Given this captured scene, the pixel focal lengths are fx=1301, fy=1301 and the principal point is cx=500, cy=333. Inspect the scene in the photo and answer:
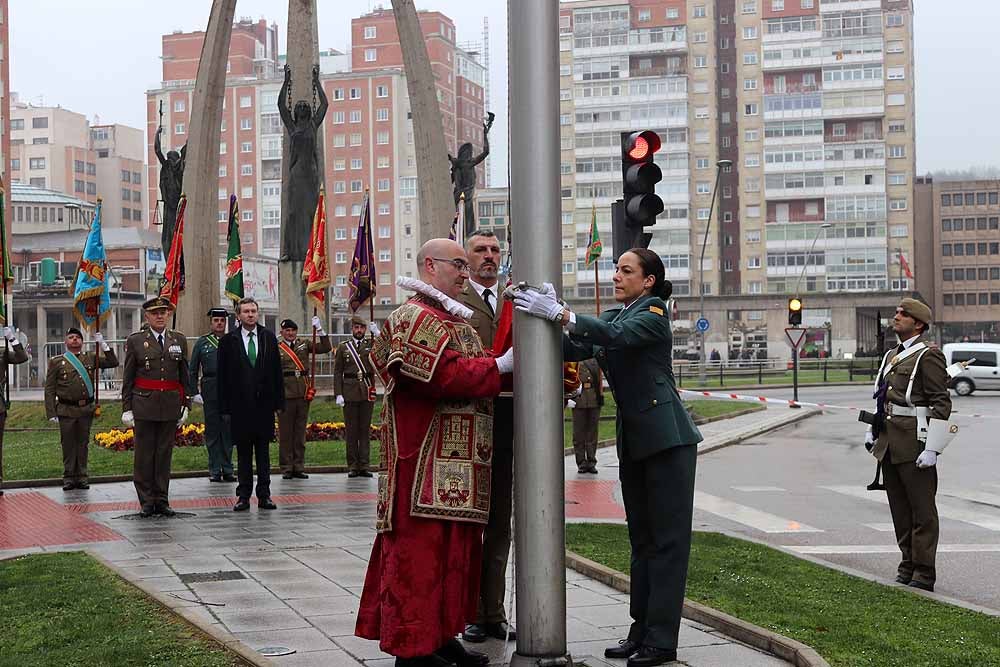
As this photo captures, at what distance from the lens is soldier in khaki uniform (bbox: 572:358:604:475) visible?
17859mm

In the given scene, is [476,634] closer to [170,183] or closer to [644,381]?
[644,381]

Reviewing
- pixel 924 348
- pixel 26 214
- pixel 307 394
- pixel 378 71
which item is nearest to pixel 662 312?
pixel 924 348

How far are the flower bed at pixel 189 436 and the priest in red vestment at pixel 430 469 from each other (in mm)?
15376

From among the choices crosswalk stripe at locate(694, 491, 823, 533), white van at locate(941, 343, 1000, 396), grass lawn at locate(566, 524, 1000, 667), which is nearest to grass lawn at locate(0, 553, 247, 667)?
grass lawn at locate(566, 524, 1000, 667)

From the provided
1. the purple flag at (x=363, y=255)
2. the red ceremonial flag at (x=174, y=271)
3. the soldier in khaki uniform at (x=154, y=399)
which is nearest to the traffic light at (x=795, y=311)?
the purple flag at (x=363, y=255)

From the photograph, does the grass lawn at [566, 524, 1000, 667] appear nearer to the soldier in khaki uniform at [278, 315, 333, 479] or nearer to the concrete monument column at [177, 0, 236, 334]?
the soldier in khaki uniform at [278, 315, 333, 479]

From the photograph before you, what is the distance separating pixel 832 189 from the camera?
9750 cm

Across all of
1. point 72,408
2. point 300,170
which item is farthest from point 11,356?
point 300,170

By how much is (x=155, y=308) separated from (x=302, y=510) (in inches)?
103

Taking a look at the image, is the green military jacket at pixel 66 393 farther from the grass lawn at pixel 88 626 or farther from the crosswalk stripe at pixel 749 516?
the crosswalk stripe at pixel 749 516

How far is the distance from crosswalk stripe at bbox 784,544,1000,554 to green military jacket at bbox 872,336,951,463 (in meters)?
1.77

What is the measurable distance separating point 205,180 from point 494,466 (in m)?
24.7

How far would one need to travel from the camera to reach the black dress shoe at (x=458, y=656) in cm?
664

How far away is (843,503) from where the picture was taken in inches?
589
